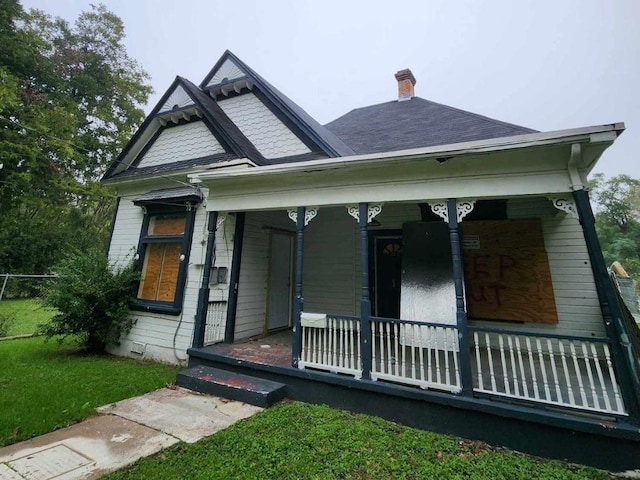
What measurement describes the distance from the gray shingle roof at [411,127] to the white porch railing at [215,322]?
4385 mm

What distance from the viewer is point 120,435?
9.36ft

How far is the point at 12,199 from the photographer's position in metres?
12.2

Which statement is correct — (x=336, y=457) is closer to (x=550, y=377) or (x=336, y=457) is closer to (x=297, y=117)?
(x=550, y=377)

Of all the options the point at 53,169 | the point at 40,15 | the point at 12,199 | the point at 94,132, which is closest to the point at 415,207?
the point at 53,169

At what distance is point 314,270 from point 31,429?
4.65 metres

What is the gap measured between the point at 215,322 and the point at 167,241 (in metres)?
1.99

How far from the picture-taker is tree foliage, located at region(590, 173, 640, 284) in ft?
86.8

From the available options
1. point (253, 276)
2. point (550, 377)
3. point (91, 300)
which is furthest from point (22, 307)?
point (550, 377)

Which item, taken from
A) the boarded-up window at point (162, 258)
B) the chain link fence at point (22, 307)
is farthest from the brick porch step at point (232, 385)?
the chain link fence at point (22, 307)

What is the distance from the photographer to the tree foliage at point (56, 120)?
11484 mm

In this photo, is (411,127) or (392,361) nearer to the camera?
(392,361)

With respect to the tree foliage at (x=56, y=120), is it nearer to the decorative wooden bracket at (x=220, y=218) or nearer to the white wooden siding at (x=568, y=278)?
the decorative wooden bracket at (x=220, y=218)

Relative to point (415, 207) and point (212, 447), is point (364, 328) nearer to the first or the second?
point (212, 447)

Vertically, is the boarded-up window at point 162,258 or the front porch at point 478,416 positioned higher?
the boarded-up window at point 162,258
